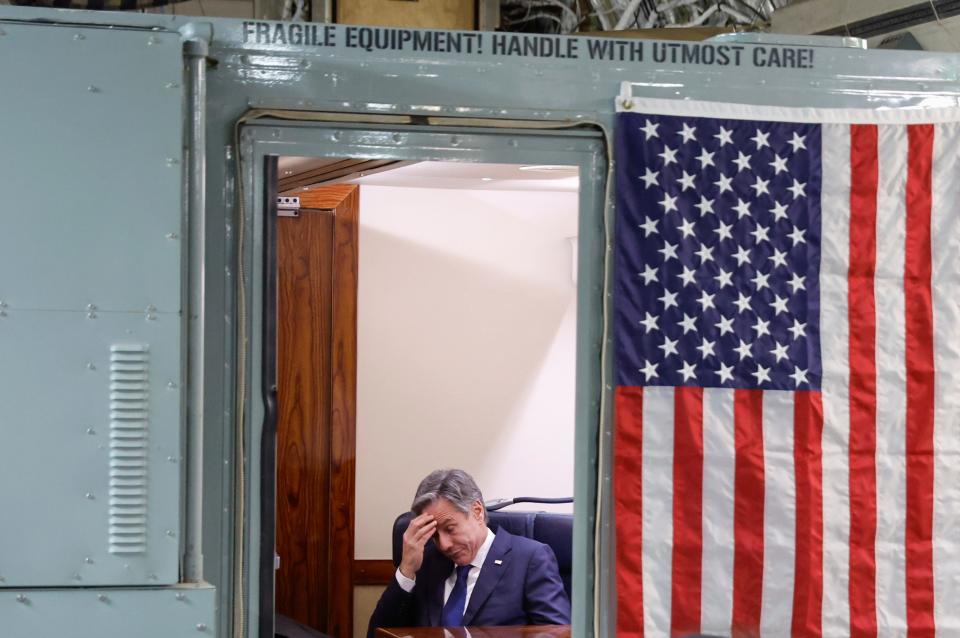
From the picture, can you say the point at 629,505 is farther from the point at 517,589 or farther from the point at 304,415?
the point at 304,415

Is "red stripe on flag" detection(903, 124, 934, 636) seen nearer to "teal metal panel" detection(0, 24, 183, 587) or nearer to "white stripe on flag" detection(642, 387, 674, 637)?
"white stripe on flag" detection(642, 387, 674, 637)

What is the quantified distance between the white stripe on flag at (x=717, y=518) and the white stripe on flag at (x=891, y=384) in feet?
1.63

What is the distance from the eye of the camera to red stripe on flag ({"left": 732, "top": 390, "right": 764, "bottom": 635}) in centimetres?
375

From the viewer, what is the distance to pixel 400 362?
25.8ft

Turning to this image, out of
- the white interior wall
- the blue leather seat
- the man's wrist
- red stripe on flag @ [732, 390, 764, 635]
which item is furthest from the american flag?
the white interior wall

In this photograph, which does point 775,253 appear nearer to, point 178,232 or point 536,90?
point 536,90

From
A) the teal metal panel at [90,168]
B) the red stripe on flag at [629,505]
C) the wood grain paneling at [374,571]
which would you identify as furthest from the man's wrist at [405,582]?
the teal metal panel at [90,168]

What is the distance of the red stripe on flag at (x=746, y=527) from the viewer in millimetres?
3746

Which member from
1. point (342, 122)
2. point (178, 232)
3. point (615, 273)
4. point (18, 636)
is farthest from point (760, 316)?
point (18, 636)

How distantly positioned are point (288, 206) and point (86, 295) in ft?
13.2

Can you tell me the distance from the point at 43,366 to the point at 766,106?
2.35m

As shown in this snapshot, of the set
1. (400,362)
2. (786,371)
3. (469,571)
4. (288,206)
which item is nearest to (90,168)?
(786,371)

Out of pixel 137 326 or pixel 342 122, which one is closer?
pixel 137 326

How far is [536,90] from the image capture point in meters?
3.73
